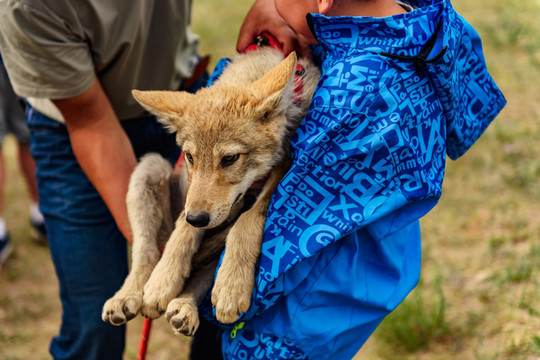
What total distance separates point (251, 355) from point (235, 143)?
883 millimetres

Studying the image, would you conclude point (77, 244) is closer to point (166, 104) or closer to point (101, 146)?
point (101, 146)

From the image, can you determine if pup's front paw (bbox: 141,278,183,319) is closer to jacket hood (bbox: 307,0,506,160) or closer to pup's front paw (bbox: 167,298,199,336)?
pup's front paw (bbox: 167,298,199,336)

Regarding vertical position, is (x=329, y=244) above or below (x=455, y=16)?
below

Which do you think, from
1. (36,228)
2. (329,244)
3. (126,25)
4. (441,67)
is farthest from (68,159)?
(36,228)

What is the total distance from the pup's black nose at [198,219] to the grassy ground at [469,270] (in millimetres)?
2109

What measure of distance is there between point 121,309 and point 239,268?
609 mm

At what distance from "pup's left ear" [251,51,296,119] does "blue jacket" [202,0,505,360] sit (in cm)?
15

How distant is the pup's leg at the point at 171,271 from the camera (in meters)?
2.50

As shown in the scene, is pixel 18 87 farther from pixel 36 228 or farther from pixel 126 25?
pixel 36 228

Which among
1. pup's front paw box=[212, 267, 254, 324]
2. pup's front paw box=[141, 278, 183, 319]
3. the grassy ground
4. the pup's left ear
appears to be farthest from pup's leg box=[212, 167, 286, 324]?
the grassy ground

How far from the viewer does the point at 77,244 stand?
10.1 feet

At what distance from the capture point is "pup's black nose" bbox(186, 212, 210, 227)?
7.84 ft

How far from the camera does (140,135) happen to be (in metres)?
3.31

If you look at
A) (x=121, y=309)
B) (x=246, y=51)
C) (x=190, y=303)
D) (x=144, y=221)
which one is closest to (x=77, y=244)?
(x=144, y=221)
